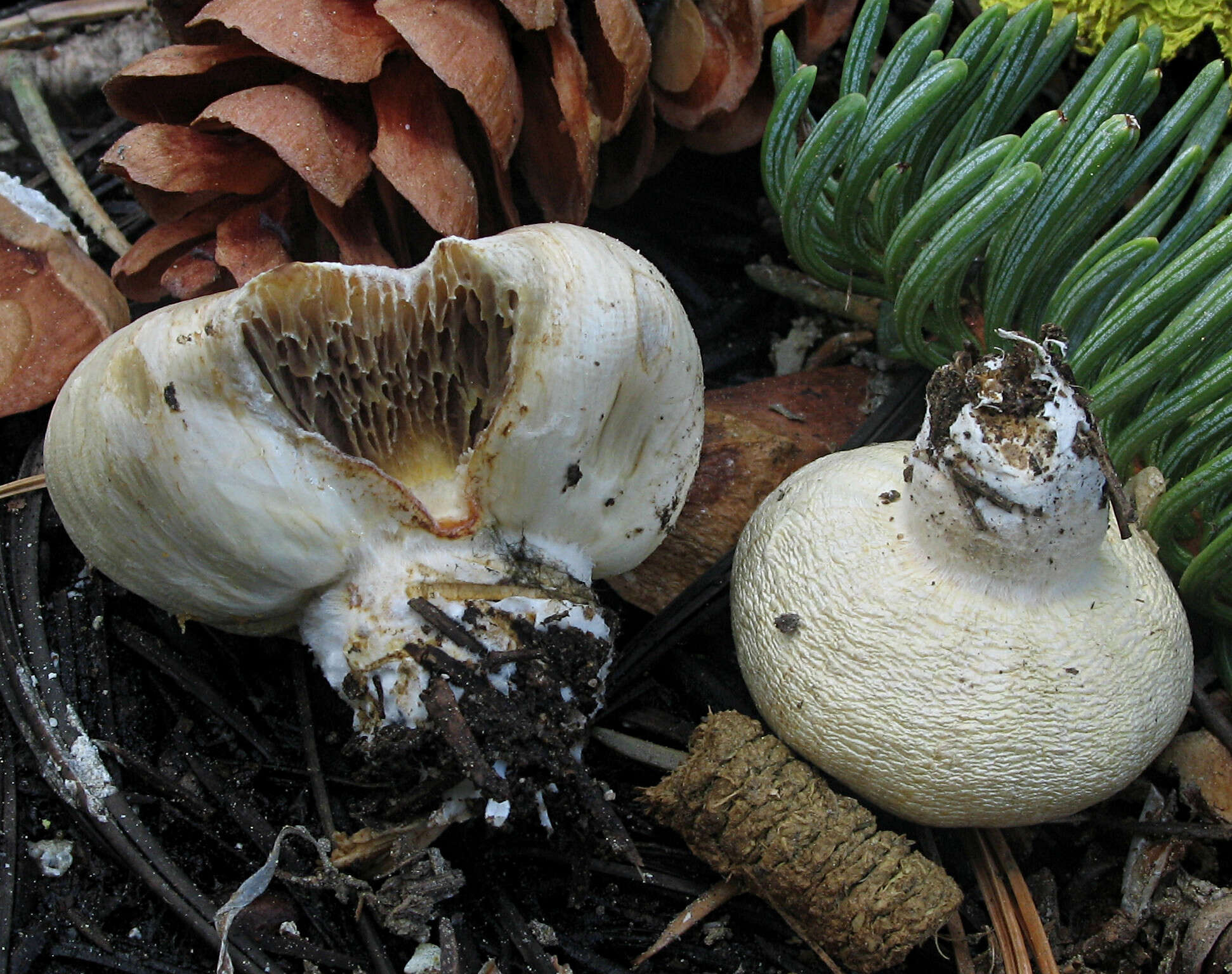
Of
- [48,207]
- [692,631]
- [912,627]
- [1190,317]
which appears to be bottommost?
[692,631]

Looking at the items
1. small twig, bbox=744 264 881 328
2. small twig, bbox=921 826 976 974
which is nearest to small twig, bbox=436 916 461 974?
small twig, bbox=921 826 976 974

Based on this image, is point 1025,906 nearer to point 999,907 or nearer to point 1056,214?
point 999,907

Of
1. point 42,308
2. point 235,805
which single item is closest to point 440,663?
point 235,805

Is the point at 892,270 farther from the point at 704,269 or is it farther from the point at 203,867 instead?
the point at 203,867

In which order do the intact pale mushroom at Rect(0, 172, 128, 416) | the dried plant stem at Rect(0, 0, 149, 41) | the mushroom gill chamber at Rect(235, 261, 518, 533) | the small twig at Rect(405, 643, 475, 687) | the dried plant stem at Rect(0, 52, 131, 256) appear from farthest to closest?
the dried plant stem at Rect(0, 0, 149, 41) → the dried plant stem at Rect(0, 52, 131, 256) → the intact pale mushroom at Rect(0, 172, 128, 416) → the small twig at Rect(405, 643, 475, 687) → the mushroom gill chamber at Rect(235, 261, 518, 533)

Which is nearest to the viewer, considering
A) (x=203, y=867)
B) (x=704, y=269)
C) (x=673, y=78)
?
(x=203, y=867)

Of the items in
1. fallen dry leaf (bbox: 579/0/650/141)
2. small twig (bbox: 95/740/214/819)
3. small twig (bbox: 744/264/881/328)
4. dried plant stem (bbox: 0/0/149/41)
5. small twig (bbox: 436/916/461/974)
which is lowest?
small twig (bbox: 436/916/461/974)

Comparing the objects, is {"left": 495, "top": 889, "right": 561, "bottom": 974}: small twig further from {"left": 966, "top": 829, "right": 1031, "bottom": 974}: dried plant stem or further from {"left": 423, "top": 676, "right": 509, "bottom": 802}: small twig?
{"left": 966, "top": 829, "right": 1031, "bottom": 974}: dried plant stem

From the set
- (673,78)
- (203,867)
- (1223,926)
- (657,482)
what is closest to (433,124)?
(673,78)
